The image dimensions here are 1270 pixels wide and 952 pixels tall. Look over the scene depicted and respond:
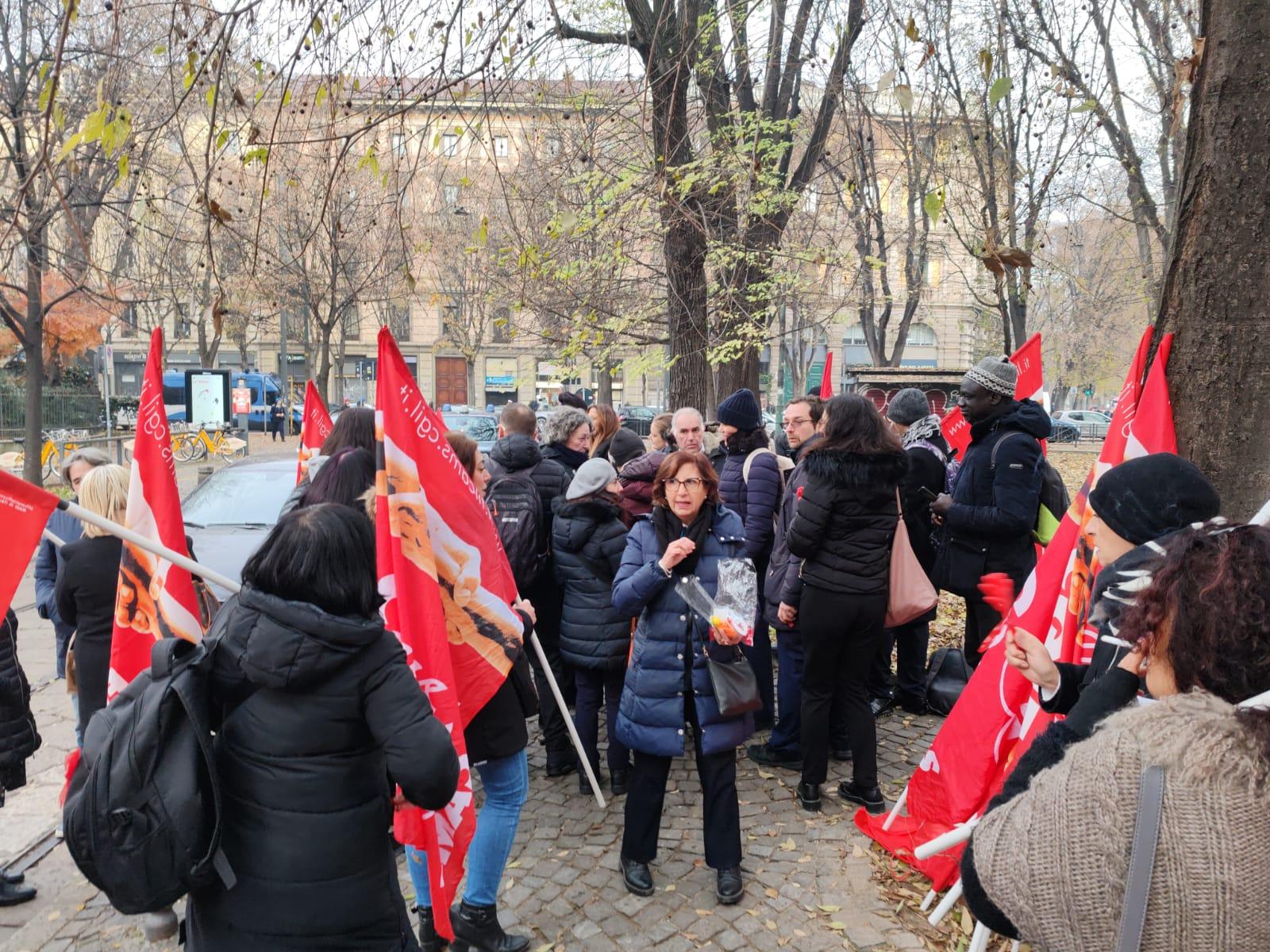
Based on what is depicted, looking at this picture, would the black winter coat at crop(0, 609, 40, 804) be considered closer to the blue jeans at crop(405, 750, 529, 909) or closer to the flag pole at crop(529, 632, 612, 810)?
the blue jeans at crop(405, 750, 529, 909)

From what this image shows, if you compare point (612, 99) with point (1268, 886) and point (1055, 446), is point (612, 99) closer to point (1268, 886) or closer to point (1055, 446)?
point (1268, 886)

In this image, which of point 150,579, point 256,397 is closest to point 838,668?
point 150,579

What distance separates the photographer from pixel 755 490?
5230 millimetres

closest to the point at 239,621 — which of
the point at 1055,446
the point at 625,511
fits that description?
the point at 625,511

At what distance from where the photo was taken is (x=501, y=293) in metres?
14.7

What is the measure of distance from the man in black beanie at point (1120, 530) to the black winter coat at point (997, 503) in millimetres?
2242

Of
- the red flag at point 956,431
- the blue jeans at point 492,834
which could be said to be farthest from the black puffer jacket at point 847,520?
the red flag at point 956,431

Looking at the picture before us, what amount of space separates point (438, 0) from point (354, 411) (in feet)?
8.01

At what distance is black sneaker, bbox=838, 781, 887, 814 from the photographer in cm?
444

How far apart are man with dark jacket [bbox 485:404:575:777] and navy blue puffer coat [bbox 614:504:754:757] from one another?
131 centimetres

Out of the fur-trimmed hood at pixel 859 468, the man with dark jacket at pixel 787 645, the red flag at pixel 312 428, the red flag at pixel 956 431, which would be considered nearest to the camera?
the fur-trimmed hood at pixel 859 468

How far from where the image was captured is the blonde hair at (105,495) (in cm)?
384

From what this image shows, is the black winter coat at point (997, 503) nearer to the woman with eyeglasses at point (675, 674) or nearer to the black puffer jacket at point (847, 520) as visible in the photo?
the black puffer jacket at point (847, 520)

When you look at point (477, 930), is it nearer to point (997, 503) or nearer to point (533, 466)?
point (533, 466)
